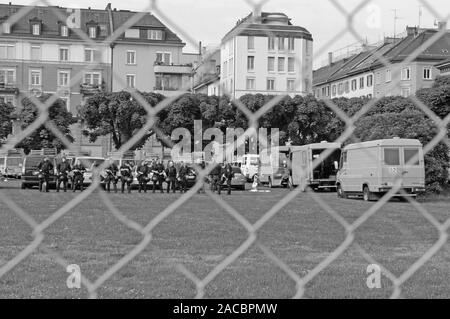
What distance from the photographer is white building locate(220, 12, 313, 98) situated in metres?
1.88

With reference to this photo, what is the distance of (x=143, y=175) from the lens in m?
24.0

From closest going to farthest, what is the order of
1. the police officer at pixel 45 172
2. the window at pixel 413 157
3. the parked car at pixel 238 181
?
the window at pixel 413 157
the police officer at pixel 45 172
the parked car at pixel 238 181

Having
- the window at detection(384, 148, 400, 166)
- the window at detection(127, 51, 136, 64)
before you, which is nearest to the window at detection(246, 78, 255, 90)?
the window at detection(127, 51, 136, 64)

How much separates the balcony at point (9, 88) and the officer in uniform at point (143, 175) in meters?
20.8

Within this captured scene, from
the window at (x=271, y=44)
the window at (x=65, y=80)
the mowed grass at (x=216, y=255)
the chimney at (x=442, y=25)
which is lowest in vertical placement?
the mowed grass at (x=216, y=255)

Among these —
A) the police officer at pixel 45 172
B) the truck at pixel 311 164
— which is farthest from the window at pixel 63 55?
the police officer at pixel 45 172

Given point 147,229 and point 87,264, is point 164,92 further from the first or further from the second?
point 87,264

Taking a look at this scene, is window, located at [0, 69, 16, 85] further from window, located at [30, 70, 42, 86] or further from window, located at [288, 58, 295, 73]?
window, located at [288, 58, 295, 73]

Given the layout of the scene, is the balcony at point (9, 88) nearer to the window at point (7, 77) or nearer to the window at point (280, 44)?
the window at point (7, 77)

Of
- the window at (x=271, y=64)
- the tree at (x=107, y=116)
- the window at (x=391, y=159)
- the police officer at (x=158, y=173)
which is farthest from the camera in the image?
the police officer at (x=158, y=173)

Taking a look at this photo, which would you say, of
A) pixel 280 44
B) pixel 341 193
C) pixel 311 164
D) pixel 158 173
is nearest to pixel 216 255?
pixel 311 164

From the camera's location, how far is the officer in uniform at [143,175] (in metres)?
23.5

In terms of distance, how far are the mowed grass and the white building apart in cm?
292

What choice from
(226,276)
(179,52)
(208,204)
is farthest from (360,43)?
(208,204)
